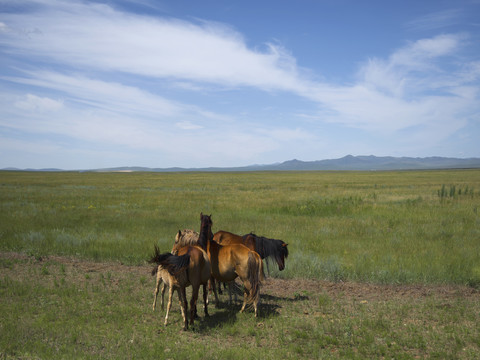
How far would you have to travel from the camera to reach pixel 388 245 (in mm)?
13406

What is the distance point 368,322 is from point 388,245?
7790mm

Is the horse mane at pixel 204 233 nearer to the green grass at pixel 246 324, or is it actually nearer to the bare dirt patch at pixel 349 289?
the green grass at pixel 246 324

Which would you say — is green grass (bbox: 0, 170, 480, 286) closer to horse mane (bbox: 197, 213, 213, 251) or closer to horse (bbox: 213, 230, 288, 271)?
horse (bbox: 213, 230, 288, 271)

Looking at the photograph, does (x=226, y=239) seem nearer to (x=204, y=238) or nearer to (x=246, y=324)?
(x=204, y=238)

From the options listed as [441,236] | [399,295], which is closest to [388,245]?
[441,236]

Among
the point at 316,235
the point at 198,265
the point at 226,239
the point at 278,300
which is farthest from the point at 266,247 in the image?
the point at 316,235

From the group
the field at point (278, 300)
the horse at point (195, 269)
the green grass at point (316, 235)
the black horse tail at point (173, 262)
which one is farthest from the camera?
the green grass at point (316, 235)

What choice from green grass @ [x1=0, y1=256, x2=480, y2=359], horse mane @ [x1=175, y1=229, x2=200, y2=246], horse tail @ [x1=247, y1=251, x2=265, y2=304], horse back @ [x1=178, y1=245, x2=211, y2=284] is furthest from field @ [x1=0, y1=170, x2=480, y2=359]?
horse mane @ [x1=175, y1=229, x2=200, y2=246]

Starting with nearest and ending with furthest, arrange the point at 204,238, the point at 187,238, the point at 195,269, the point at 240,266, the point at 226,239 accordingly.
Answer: the point at 195,269 → the point at 240,266 → the point at 204,238 → the point at 187,238 → the point at 226,239

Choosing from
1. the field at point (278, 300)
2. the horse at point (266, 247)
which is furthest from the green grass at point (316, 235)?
the horse at point (266, 247)

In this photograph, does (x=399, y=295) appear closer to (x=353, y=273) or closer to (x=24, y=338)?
(x=353, y=273)

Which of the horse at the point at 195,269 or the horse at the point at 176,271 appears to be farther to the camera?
the horse at the point at 195,269

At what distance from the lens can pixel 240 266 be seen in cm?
689

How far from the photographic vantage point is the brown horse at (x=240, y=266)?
6.86 metres
